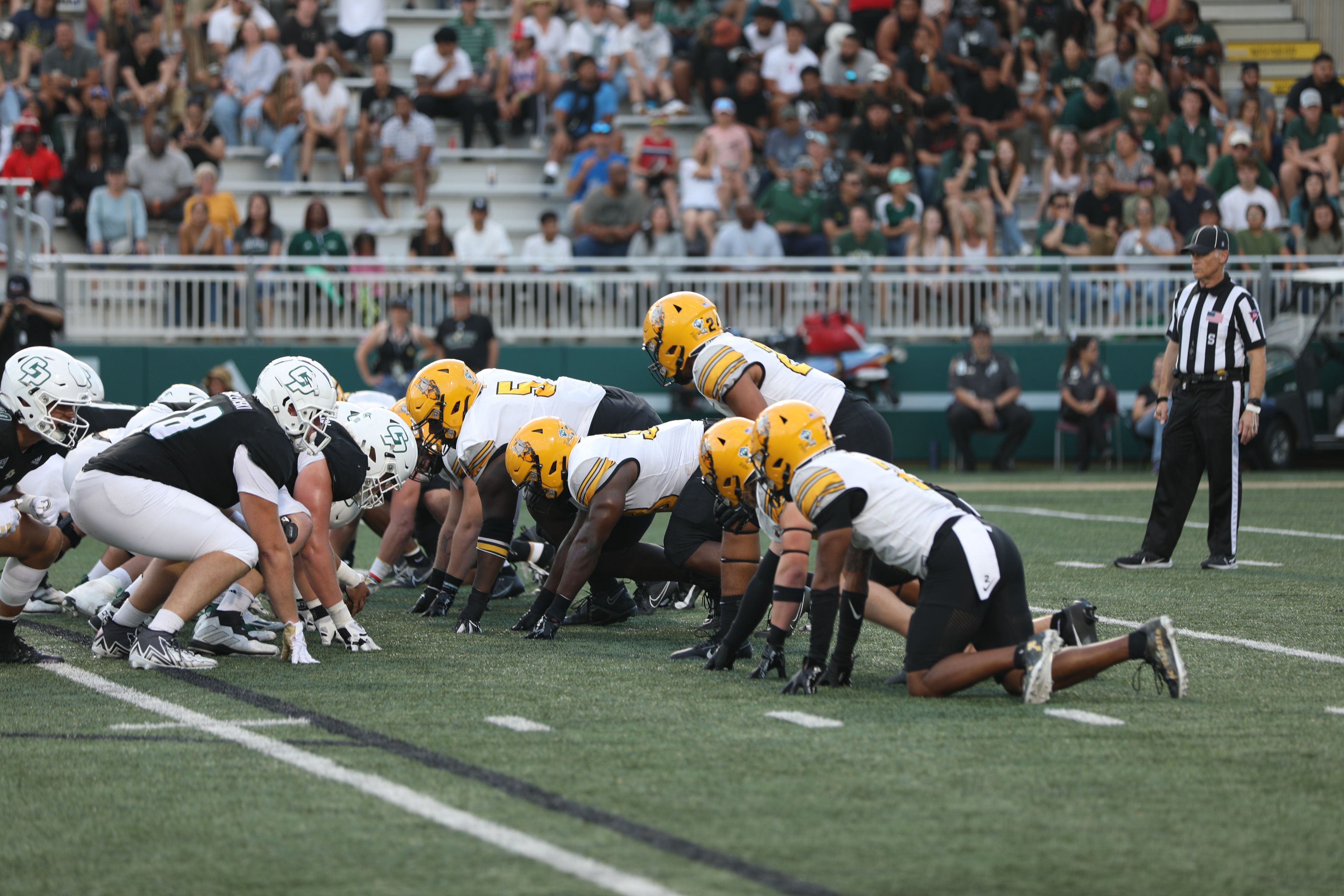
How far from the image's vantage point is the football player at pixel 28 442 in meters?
6.95

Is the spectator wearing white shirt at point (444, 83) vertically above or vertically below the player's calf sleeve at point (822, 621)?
above

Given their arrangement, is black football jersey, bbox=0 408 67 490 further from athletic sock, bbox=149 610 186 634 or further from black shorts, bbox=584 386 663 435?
black shorts, bbox=584 386 663 435

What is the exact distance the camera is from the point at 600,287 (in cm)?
1842

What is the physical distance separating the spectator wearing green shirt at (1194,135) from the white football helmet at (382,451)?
1533 centimetres

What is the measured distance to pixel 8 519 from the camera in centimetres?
687

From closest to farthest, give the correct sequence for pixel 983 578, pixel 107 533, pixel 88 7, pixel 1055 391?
pixel 983 578 → pixel 107 533 → pixel 1055 391 → pixel 88 7

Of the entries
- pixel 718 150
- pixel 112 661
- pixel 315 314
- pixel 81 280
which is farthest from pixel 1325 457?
pixel 112 661

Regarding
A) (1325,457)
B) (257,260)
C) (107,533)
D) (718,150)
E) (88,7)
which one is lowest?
(1325,457)

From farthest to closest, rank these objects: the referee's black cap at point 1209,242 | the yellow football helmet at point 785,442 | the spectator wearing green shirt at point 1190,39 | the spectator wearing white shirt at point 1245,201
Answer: the spectator wearing green shirt at point 1190,39 → the spectator wearing white shirt at point 1245,201 → the referee's black cap at point 1209,242 → the yellow football helmet at point 785,442

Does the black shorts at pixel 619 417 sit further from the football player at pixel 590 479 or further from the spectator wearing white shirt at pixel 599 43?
the spectator wearing white shirt at pixel 599 43

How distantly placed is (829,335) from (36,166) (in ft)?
31.6

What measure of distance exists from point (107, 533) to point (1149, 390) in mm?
13597

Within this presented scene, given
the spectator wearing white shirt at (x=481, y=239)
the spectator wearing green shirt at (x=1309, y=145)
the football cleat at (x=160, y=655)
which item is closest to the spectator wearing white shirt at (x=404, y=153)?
the spectator wearing white shirt at (x=481, y=239)

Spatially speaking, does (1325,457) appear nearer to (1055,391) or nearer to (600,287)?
(1055,391)
